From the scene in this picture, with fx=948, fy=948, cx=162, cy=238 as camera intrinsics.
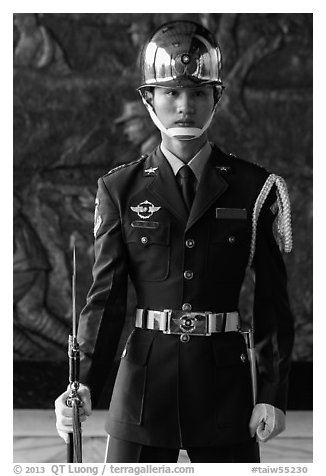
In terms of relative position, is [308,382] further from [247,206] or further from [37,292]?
[247,206]

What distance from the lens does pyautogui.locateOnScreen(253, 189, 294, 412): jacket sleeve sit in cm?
241

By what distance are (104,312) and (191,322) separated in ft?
0.72

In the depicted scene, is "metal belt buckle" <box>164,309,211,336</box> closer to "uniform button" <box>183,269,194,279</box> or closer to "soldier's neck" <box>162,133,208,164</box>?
"uniform button" <box>183,269,194,279</box>

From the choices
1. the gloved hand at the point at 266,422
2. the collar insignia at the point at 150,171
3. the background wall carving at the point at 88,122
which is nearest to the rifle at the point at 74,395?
the collar insignia at the point at 150,171

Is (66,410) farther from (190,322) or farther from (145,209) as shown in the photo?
(145,209)

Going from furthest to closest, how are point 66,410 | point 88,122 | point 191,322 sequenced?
point 88,122, point 191,322, point 66,410

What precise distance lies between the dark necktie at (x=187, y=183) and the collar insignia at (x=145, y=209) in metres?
0.08

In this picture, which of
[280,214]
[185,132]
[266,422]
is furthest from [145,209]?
[266,422]

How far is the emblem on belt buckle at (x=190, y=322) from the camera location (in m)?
2.39

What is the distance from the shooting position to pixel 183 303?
240 centimetres

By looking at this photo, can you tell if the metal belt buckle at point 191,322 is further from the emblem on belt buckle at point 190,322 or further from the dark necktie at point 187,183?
the dark necktie at point 187,183

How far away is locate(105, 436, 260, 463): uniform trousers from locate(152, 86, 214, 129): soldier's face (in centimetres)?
81

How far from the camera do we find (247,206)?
2.46 meters
